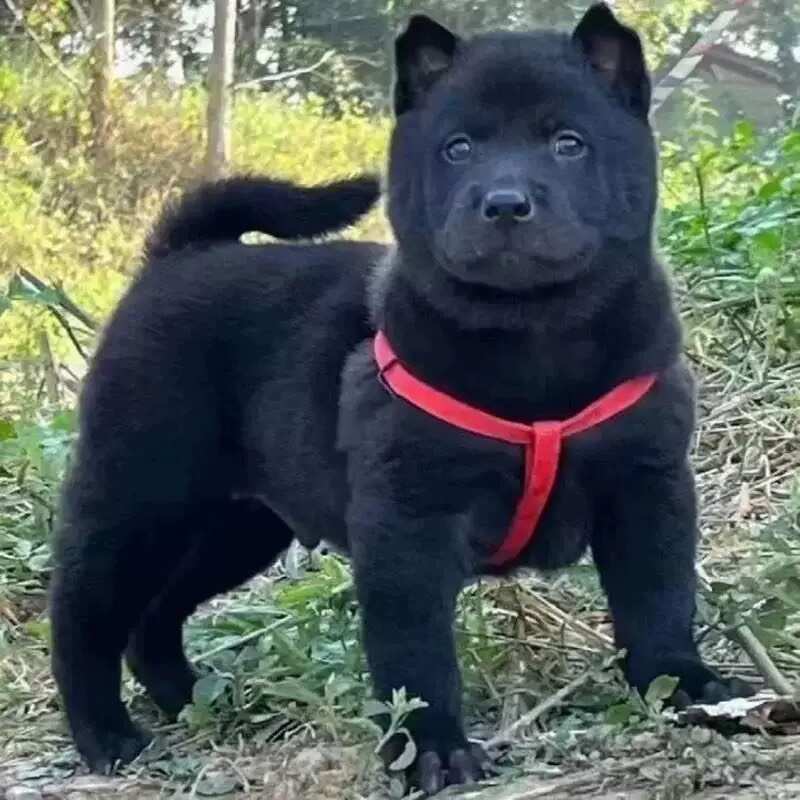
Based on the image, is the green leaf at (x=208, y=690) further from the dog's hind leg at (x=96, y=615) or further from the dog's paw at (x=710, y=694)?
the dog's paw at (x=710, y=694)

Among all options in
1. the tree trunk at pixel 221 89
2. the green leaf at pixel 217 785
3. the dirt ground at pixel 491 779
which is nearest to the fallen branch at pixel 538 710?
the dirt ground at pixel 491 779

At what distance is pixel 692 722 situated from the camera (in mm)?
1907

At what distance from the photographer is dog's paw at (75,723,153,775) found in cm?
226

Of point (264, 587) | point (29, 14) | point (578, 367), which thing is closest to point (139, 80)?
point (29, 14)

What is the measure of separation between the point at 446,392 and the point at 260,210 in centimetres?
65

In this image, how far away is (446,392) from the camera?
199cm

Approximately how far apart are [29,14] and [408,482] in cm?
465

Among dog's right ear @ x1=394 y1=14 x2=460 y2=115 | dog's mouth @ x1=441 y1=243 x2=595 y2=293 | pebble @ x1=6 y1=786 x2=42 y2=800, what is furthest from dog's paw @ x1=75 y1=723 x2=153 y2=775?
dog's right ear @ x1=394 y1=14 x2=460 y2=115

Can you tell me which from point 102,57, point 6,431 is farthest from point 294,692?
point 102,57

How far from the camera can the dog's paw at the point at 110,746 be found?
7.41 feet

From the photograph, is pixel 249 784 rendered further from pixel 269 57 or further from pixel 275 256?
pixel 269 57

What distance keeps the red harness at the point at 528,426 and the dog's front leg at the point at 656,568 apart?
91mm

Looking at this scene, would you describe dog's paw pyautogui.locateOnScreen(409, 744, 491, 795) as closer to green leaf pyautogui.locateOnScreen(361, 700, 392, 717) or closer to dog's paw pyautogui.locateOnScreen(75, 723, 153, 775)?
green leaf pyautogui.locateOnScreen(361, 700, 392, 717)

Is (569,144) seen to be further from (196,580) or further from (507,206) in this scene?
(196,580)
